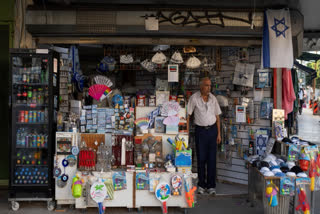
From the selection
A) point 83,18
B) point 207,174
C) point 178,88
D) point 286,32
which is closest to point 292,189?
point 207,174

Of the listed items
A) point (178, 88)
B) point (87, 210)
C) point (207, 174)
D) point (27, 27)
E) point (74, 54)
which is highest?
point (27, 27)

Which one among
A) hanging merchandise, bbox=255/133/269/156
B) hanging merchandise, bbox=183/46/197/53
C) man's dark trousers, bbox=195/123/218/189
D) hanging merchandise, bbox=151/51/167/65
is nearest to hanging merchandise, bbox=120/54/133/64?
hanging merchandise, bbox=151/51/167/65

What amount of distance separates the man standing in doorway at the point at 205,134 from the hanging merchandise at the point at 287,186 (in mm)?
1771

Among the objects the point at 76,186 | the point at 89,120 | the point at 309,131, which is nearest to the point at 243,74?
the point at 89,120

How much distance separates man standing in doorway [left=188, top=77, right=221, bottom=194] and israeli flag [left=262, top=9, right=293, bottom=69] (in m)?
1.19

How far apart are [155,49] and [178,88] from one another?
119cm

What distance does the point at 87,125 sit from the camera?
213 inches

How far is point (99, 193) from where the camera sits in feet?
16.0

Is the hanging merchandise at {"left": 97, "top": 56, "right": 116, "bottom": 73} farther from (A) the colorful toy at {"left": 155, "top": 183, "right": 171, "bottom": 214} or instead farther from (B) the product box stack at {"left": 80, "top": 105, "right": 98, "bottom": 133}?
(A) the colorful toy at {"left": 155, "top": 183, "right": 171, "bottom": 214}

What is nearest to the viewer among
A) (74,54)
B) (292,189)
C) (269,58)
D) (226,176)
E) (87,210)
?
(292,189)

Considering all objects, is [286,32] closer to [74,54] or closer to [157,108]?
[157,108]

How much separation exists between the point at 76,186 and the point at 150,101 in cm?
184

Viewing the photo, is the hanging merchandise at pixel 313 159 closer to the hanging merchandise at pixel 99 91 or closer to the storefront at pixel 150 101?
the storefront at pixel 150 101

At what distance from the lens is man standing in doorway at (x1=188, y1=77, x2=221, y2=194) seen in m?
5.95
